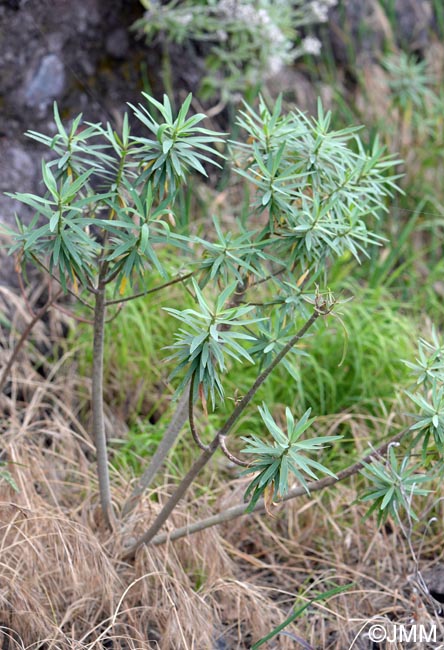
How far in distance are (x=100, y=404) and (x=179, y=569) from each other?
470 mm

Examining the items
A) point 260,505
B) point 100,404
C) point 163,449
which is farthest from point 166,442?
point 260,505

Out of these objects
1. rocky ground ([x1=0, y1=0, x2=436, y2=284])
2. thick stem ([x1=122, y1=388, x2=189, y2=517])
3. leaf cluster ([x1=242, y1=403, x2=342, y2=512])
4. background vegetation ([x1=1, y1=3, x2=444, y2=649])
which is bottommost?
background vegetation ([x1=1, y1=3, x2=444, y2=649])

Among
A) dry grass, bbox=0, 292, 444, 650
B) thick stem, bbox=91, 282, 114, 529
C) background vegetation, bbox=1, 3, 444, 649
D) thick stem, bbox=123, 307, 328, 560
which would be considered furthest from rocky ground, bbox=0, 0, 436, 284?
thick stem, bbox=123, 307, 328, 560

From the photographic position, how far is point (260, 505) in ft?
5.83

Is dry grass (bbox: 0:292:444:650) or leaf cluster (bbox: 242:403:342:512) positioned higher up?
leaf cluster (bbox: 242:403:342:512)

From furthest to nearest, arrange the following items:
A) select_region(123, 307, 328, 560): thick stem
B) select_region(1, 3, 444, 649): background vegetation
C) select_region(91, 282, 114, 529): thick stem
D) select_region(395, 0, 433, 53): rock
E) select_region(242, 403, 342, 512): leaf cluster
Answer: select_region(395, 0, 433, 53): rock < select_region(1, 3, 444, 649): background vegetation < select_region(91, 282, 114, 529): thick stem < select_region(123, 307, 328, 560): thick stem < select_region(242, 403, 342, 512): leaf cluster

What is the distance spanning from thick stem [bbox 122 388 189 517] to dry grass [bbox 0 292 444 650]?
4cm

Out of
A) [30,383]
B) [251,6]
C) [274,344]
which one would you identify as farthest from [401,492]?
[251,6]

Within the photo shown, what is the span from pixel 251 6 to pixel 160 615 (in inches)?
94.9

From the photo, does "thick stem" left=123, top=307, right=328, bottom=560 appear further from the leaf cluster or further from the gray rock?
the gray rock

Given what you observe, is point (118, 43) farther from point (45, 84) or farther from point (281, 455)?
point (281, 455)

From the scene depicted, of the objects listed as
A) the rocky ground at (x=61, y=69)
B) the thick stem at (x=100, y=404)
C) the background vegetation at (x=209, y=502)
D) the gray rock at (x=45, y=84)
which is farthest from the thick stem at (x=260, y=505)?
the gray rock at (x=45, y=84)

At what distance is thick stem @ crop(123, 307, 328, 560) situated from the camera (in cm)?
159

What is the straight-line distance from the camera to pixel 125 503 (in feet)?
6.66
